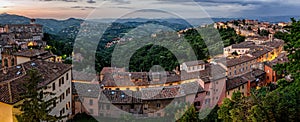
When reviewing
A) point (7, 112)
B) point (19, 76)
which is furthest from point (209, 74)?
point (7, 112)

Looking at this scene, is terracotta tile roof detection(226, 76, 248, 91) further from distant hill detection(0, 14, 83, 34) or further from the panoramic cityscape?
distant hill detection(0, 14, 83, 34)

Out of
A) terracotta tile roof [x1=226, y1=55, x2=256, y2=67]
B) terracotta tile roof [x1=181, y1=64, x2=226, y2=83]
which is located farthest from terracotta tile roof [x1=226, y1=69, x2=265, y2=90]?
terracotta tile roof [x1=226, y1=55, x2=256, y2=67]

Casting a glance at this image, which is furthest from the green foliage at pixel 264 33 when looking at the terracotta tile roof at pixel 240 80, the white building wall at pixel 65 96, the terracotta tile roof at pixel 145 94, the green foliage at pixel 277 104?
the green foliage at pixel 277 104

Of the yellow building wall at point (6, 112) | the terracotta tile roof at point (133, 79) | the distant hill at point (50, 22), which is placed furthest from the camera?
the distant hill at point (50, 22)

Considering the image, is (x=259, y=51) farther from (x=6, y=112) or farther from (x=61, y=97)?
(x=6, y=112)

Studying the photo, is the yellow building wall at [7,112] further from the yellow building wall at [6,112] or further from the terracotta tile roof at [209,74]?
the terracotta tile roof at [209,74]

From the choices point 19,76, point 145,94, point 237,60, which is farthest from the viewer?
point 237,60

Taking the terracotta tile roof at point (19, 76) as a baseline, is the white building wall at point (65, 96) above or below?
below

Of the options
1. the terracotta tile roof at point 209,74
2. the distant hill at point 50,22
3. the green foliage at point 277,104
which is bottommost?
the terracotta tile roof at point 209,74
